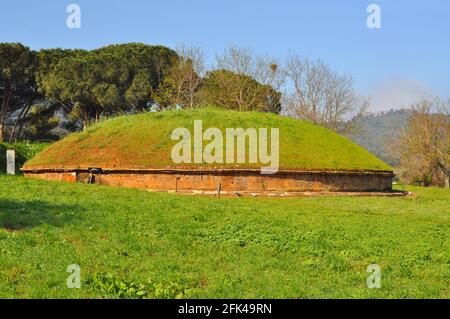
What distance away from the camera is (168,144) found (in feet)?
76.3

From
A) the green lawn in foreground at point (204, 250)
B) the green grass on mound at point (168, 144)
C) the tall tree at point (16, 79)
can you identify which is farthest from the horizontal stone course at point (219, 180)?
the tall tree at point (16, 79)

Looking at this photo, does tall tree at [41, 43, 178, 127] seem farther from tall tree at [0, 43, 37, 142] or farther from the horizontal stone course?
the horizontal stone course

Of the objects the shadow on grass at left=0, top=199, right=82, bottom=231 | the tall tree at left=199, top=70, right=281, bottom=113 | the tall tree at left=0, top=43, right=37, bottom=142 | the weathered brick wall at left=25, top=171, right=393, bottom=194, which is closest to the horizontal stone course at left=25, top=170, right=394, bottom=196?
the weathered brick wall at left=25, top=171, right=393, bottom=194

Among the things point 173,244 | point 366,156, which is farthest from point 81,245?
point 366,156

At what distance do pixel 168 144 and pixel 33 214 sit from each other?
505 inches

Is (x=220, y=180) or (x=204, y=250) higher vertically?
(x=220, y=180)

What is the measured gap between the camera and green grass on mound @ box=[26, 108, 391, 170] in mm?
22219

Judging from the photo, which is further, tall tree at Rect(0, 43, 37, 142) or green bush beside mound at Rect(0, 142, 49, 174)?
tall tree at Rect(0, 43, 37, 142)

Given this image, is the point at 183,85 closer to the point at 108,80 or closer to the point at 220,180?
the point at 108,80

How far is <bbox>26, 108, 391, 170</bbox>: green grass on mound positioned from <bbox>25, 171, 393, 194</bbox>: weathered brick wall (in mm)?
413

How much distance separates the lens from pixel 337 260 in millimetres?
8297

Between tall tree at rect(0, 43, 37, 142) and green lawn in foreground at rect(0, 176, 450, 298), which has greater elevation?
tall tree at rect(0, 43, 37, 142)

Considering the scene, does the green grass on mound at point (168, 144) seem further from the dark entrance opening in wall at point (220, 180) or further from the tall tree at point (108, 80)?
the tall tree at point (108, 80)

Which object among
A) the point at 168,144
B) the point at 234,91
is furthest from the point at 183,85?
the point at 168,144
